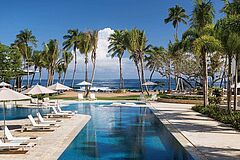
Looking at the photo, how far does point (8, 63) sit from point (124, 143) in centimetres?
3369

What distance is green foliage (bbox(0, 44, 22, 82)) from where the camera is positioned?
40.6m

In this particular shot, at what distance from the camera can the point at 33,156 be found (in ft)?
30.6

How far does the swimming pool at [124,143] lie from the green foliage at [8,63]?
2716 cm

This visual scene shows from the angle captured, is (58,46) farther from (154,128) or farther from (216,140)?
(216,140)

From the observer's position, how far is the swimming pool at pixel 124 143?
10.1 metres

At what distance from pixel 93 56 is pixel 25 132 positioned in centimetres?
2702

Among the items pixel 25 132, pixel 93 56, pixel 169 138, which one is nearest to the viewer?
pixel 169 138

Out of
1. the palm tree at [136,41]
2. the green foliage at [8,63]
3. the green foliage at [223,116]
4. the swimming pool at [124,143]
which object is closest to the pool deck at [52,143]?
the swimming pool at [124,143]

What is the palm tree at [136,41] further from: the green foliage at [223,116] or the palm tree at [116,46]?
the green foliage at [223,116]

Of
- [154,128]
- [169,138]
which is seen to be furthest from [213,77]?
[169,138]

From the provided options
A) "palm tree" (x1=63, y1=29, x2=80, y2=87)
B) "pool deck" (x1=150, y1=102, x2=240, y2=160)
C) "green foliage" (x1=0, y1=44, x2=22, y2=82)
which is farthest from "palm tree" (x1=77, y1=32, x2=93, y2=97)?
"pool deck" (x1=150, y1=102, x2=240, y2=160)

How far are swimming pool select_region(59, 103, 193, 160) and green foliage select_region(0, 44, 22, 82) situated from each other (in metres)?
27.2

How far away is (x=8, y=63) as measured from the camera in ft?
136

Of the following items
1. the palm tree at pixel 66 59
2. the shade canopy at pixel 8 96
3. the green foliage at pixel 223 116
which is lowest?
the green foliage at pixel 223 116
